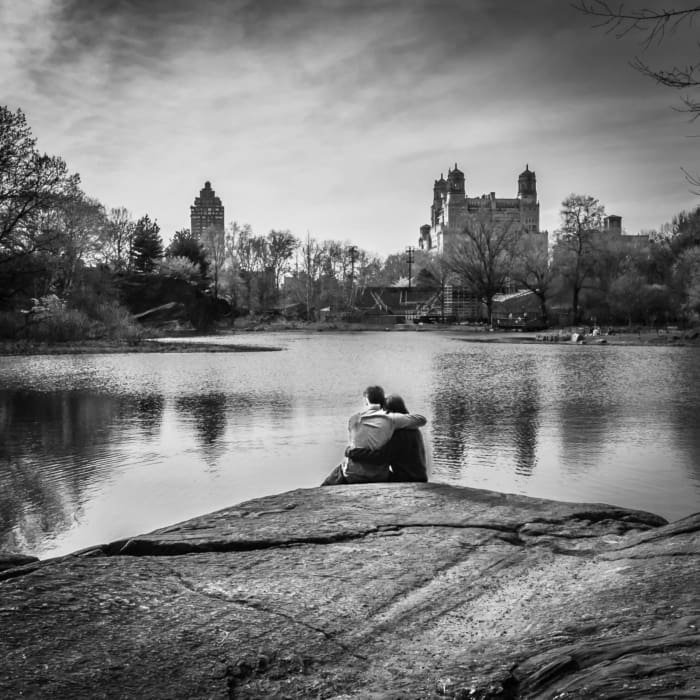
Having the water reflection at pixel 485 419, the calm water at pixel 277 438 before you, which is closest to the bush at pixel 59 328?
the calm water at pixel 277 438

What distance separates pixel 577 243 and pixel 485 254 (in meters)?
10.9

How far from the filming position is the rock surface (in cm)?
307

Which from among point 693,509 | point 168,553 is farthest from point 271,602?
point 693,509

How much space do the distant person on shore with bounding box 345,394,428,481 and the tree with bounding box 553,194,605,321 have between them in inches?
2377

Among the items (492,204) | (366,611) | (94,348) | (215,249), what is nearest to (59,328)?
(94,348)

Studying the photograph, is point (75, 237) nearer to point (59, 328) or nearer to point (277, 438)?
point (59, 328)

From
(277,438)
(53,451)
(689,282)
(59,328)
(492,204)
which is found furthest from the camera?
(492,204)

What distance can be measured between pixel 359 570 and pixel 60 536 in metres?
3.46

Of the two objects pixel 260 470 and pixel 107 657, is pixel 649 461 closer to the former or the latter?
pixel 260 470

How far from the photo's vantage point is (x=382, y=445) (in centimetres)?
744

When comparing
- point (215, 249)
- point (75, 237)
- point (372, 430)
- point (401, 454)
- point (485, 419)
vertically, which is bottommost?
point (485, 419)

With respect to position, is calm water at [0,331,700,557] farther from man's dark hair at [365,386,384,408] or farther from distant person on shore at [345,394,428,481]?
man's dark hair at [365,386,384,408]

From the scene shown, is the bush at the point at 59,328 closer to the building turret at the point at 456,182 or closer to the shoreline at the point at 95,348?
the shoreline at the point at 95,348

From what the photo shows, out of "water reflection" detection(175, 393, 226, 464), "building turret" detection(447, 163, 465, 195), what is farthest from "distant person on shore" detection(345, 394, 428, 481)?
"building turret" detection(447, 163, 465, 195)
